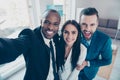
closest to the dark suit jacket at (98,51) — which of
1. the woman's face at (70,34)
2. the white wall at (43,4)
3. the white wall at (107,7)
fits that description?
the woman's face at (70,34)

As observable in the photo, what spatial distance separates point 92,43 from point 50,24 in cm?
44

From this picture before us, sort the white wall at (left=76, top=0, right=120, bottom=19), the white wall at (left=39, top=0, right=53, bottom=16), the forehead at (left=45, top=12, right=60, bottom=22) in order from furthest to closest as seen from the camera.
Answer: the white wall at (left=76, top=0, right=120, bottom=19) < the white wall at (left=39, top=0, right=53, bottom=16) < the forehead at (left=45, top=12, right=60, bottom=22)

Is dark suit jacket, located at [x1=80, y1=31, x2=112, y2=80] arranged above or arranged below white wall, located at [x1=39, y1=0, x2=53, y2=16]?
below

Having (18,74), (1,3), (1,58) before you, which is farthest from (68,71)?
(1,3)

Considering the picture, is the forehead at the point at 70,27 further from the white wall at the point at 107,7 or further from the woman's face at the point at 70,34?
the white wall at the point at 107,7

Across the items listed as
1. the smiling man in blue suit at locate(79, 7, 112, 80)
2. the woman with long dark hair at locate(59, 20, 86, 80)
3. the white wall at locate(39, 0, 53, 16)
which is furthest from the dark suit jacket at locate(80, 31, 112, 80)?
the white wall at locate(39, 0, 53, 16)

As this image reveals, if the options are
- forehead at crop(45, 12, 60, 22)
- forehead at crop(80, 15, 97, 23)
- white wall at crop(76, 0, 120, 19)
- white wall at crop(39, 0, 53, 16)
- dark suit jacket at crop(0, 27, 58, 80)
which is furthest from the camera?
white wall at crop(76, 0, 120, 19)

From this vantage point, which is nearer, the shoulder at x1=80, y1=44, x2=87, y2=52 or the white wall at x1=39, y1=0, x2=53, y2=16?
the shoulder at x1=80, y1=44, x2=87, y2=52

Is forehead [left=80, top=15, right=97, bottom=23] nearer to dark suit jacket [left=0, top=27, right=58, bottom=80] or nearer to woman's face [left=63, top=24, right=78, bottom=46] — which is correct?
woman's face [left=63, top=24, right=78, bottom=46]

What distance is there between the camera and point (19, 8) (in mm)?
2500

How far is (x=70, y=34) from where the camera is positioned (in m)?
1.11

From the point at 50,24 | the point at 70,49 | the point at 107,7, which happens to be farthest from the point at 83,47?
the point at 107,7

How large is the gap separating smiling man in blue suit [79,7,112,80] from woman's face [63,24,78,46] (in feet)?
0.34

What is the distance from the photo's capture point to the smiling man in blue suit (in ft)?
3.87
